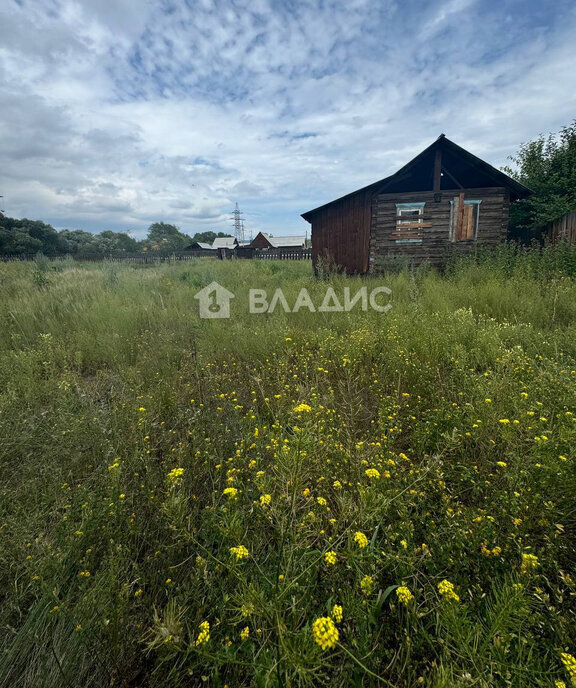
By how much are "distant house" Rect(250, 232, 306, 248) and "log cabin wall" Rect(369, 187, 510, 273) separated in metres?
36.9

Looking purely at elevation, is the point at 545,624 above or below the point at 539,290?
below

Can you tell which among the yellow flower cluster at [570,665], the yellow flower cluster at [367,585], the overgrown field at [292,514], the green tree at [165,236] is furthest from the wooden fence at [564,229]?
the green tree at [165,236]

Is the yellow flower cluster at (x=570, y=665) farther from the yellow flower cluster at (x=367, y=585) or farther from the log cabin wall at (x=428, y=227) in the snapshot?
the log cabin wall at (x=428, y=227)

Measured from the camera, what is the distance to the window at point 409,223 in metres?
10.1

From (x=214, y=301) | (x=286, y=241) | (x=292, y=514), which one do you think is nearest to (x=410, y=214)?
(x=214, y=301)

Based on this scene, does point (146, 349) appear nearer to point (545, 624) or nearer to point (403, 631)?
point (403, 631)

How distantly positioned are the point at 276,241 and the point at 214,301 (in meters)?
44.5

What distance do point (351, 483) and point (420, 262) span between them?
10.3 metres

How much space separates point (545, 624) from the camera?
102 cm

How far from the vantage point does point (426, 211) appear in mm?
10039

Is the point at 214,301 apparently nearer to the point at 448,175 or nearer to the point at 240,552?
the point at 240,552

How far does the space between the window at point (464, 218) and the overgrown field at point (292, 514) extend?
6921mm

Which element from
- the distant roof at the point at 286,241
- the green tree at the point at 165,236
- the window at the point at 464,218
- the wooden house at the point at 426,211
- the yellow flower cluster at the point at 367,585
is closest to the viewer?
the yellow flower cluster at the point at 367,585

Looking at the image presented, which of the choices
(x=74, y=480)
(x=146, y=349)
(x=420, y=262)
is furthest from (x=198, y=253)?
(x=74, y=480)
